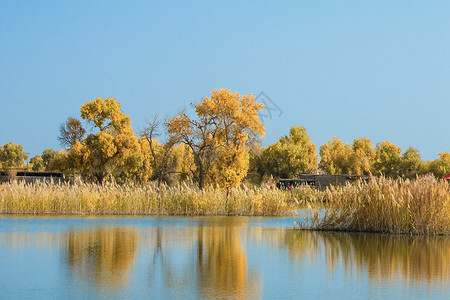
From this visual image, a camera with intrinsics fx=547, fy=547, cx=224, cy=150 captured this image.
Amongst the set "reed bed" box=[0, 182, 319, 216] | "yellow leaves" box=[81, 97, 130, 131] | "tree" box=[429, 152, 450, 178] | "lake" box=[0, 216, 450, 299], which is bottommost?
"lake" box=[0, 216, 450, 299]

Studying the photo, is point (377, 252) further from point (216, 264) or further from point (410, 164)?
point (410, 164)

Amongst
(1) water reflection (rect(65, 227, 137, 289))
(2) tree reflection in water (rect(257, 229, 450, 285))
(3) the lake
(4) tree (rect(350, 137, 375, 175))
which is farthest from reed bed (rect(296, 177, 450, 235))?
(4) tree (rect(350, 137, 375, 175))

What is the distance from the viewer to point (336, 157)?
8238cm

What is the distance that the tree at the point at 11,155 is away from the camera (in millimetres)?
93438

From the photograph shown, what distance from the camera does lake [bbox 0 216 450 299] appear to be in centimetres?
784

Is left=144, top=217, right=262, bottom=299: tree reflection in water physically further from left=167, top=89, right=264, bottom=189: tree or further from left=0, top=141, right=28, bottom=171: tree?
left=0, top=141, right=28, bottom=171: tree

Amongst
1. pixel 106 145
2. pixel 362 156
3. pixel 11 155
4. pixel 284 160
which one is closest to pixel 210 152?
pixel 106 145

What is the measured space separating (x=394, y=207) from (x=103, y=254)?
8.26 metres

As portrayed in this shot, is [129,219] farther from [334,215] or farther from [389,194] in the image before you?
[389,194]

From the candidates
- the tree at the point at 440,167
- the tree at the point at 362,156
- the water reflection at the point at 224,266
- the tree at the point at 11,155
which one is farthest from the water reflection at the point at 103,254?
the tree at the point at 11,155

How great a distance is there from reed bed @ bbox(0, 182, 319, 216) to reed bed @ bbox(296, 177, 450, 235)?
7.16 m

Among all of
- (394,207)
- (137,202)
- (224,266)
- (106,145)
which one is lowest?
(224,266)

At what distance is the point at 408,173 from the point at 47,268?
5941cm

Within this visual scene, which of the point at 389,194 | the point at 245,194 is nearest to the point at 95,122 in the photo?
the point at 245,194
